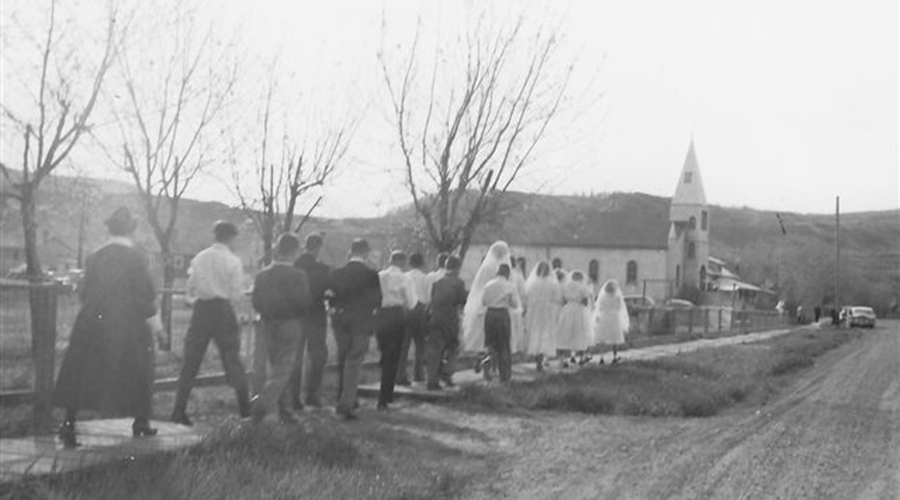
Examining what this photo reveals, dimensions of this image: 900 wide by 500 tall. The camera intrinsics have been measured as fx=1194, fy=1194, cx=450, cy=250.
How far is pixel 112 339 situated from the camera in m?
8.55

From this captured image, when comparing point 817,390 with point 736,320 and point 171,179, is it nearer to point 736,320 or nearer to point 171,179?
point 171,179

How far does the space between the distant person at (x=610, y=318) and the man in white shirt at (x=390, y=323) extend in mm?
8330

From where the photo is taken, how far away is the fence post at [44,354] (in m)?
9.52

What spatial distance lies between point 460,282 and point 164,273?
8.59 m

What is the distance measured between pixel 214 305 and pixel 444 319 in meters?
5.11

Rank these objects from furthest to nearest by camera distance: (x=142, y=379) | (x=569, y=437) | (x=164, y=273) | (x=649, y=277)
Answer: (x=649, y=277) → (x=164, y=273) → (x=569, y=437) → (x=142, y=379)

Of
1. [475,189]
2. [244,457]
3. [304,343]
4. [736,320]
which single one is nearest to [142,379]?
[244,457]

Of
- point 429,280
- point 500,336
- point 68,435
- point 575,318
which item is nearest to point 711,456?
point 68,435

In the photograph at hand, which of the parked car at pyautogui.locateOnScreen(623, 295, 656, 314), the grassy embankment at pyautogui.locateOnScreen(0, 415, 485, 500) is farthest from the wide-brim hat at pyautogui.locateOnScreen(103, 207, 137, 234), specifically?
the parked car at pyautogui.locateOnScreen(623, 295, 656, 314)

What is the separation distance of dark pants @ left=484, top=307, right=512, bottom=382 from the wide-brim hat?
7534 millimetres

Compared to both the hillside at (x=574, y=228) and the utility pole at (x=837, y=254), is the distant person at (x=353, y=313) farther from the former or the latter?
the utility pole at (x=837, y=254)

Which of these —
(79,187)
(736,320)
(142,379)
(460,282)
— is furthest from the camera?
(736,320)

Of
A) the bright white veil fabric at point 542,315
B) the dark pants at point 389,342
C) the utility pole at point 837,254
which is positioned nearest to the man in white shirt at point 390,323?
the dark pants at point 389,342

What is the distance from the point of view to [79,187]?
23.6 metres
